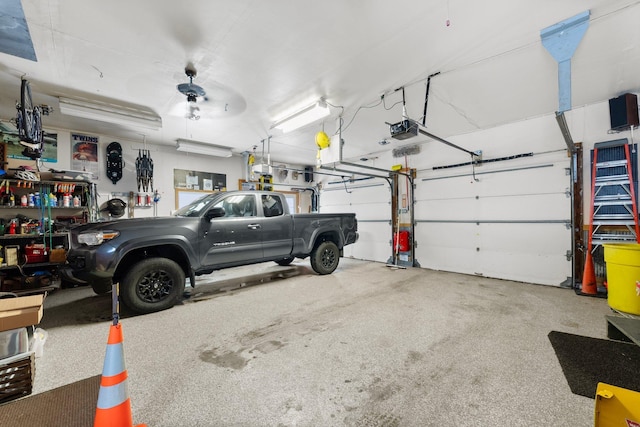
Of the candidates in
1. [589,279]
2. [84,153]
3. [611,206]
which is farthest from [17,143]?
[611,206]

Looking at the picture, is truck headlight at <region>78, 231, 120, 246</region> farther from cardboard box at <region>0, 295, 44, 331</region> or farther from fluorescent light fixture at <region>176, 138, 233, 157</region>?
fluorescent light fixture at <region>176, 138, 233, 157</region>

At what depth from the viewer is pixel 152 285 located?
124 inches

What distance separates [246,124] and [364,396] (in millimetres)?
4973

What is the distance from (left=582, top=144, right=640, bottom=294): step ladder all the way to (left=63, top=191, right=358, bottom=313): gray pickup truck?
4537mm

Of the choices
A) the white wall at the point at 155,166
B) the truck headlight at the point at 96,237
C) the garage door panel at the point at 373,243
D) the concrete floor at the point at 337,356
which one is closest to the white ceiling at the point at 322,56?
the white wall at the point at 155,166

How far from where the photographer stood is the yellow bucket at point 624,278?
9.52ft

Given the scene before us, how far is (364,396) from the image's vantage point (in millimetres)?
1658

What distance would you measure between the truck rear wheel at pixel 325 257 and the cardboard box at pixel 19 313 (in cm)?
374

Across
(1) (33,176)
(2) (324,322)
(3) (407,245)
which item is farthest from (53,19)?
(3) (407,245)

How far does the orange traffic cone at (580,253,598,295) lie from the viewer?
3.86 m

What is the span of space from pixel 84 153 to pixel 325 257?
5.70m

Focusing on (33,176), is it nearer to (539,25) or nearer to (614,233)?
(539,25)

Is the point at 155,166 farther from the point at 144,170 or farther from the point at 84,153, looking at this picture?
the point at 84,153

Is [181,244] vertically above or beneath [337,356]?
above
